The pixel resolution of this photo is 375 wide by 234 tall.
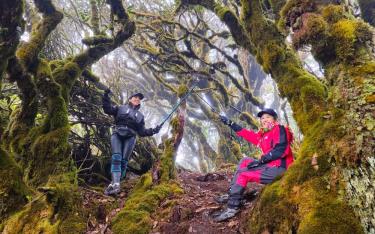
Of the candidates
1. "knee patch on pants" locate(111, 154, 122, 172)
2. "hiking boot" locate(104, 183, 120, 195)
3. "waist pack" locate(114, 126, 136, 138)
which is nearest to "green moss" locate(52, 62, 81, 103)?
"waist pack" locate(114, 126, 136, 138)

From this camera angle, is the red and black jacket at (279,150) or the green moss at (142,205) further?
the red and black jacket at (279,150)

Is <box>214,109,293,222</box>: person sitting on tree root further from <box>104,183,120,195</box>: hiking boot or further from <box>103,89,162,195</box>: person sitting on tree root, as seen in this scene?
<box>103,89,162,195</box>: person sitting on tree root

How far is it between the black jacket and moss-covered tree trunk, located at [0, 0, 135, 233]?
2.99ft

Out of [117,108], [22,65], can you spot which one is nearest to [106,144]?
[117,108]

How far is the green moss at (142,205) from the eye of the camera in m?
4.83

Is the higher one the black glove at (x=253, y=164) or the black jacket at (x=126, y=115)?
the black jacket at (x=126, y=115)

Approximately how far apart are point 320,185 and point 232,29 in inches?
203

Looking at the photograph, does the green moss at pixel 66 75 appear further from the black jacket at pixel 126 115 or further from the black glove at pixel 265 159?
the black glove at pixel 265 159

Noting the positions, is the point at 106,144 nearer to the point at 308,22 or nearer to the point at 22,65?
the point at 22,65

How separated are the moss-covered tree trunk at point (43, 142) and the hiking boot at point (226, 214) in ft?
6.73

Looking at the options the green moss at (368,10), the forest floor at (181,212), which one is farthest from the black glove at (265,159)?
the green moss at (368,10)

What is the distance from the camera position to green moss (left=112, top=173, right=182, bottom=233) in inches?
190

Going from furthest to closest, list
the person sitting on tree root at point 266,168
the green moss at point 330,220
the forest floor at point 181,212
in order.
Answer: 1. the person sitting on tree root at point 266,168
2. the forest floor at point 181,212
3. the green moss at point 330,220

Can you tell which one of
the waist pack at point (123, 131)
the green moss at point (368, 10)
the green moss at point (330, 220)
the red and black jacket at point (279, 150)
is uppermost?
the green moss at point (368, 10)
